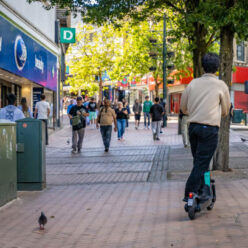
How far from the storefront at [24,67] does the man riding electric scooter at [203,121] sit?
11.4 metres

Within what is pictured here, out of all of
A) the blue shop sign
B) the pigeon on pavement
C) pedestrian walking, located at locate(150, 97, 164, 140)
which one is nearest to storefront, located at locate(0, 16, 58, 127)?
the blue shop sign

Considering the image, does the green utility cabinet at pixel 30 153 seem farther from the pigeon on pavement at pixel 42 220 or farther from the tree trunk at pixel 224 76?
the tree trunk at pixel 224 76

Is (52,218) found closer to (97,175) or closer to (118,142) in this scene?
(97,175)

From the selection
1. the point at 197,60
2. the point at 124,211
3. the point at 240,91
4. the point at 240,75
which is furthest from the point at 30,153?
the point at 240,91

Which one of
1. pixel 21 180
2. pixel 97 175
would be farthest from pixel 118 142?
pixel 21 180

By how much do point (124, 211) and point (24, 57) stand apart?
14599 millimetres

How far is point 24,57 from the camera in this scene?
20547 millimetres

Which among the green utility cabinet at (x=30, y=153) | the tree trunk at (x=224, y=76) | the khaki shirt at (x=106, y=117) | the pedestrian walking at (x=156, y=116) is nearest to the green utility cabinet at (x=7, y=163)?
the green utility cabinet at (x=30, y=153)

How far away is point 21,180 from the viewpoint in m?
8.95

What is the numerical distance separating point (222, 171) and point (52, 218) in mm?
4508

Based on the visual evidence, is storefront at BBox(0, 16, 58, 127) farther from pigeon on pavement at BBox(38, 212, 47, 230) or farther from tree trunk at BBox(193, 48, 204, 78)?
pigeon on pavement at BBox(38, 212, 47, 230)

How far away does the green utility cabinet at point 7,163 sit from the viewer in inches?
289

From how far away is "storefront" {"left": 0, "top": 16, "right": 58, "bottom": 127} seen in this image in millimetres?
17578

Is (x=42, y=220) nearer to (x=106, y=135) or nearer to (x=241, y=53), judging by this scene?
(x=106, y=135)
